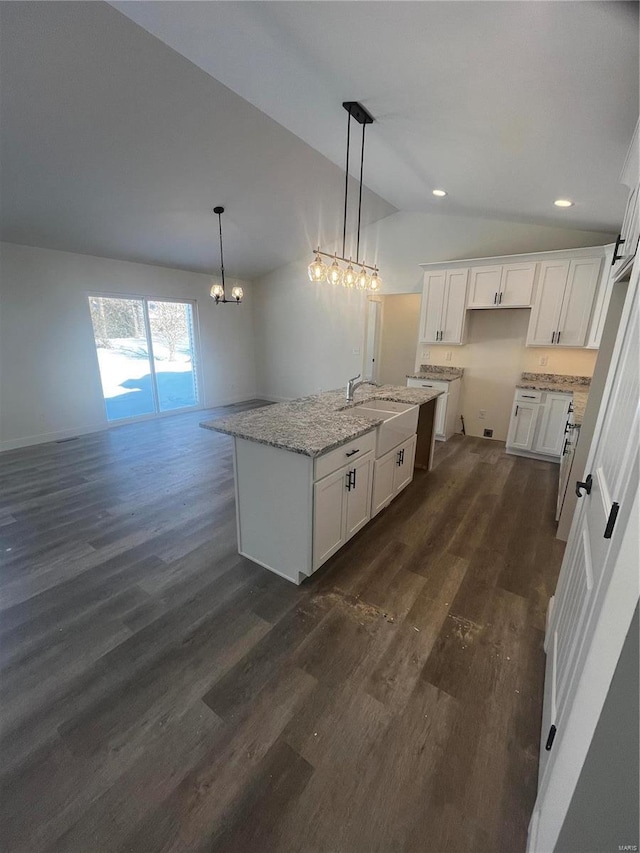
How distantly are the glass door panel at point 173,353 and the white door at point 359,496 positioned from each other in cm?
480

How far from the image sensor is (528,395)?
4219 millimetres

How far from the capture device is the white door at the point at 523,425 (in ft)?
13.9

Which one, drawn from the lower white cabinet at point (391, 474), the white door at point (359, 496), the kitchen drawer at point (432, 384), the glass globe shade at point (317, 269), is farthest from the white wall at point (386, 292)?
the white door at point (359, 496)

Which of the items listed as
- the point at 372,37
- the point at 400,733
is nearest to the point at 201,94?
the point at 372,37

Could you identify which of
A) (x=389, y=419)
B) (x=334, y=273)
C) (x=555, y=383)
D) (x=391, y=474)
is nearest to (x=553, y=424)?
(x=555, y=383)

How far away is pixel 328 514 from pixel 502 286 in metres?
3.86

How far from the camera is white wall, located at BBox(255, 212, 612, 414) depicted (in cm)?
450

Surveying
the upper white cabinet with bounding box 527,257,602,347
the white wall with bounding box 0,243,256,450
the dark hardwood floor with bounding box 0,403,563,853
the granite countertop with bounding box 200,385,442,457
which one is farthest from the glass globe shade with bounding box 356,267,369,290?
the white wall with bounding box 0,243,256,450

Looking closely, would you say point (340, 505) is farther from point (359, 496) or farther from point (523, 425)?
point (523, 425)

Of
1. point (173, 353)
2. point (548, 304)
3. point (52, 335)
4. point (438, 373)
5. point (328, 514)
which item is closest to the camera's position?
point (328, 514)

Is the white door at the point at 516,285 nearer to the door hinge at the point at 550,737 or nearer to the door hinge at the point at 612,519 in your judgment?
the door hinge at the point at 612,519

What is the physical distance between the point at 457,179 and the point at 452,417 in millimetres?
2974

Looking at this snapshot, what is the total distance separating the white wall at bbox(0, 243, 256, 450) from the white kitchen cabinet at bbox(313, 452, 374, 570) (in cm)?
464

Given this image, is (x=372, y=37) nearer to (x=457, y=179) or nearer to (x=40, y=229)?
(x=457, y=179)
